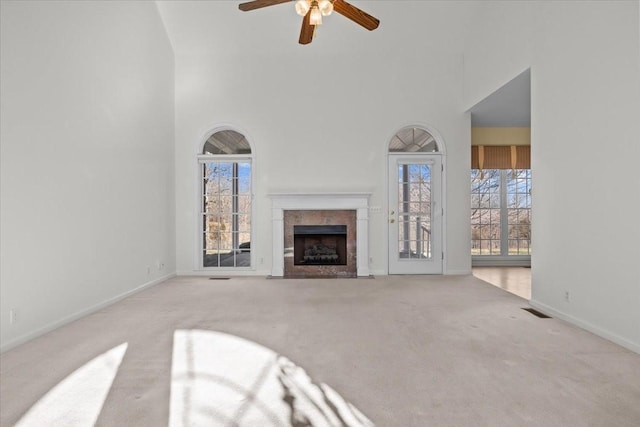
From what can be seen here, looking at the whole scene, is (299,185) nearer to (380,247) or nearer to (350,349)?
(380,247)

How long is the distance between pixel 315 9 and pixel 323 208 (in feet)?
10.2

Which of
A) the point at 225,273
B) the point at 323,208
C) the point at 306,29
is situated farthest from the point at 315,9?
the point at 225,273

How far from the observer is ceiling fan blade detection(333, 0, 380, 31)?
9.92 feet

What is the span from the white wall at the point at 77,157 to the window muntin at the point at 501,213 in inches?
226

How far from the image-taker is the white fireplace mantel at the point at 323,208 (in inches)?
217

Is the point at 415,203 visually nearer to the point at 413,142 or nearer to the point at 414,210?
the point at 414,210

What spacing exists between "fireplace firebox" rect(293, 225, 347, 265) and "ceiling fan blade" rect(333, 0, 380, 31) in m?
3.10

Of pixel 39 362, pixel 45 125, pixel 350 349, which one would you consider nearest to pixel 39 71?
pixel 45 125

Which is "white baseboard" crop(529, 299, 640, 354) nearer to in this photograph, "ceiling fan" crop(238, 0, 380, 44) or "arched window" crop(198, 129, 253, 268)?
"ceiling fan" crop(238, 0, 380, 44)

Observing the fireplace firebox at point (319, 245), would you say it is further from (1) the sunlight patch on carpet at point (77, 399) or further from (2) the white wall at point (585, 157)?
(1) the sunlight patch on carpet at point (77, 399)

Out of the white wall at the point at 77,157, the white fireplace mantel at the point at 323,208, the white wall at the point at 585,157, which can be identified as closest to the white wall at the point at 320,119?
the white fireplace mantel at the point at 323,208

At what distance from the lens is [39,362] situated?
2.39 m

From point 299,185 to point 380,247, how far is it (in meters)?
1.68

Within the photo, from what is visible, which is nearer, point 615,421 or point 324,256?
point 615,421
